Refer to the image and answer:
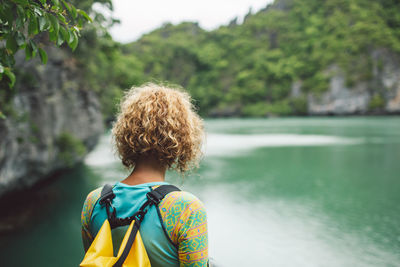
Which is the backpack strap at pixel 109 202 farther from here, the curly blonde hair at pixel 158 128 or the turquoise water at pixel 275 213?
the turquoise water at pixel 275 213

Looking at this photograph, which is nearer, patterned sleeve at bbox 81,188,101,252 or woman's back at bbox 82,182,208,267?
woman's back at bbox 82,182,208,267

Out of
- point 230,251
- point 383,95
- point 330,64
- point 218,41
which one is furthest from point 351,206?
point 218,41

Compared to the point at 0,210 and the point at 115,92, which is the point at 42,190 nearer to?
the point at 0,210

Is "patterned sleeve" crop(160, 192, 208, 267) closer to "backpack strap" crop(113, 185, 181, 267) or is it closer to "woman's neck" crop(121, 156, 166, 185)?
"backpack strap" crop(113, 185, 181, 267)

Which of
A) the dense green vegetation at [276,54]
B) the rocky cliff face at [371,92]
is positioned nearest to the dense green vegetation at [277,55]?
the dense green vegetation at [276,54]

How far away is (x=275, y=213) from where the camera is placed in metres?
5.99

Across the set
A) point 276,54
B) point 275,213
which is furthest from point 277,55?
point 275,213

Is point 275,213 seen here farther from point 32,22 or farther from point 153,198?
point 32,22

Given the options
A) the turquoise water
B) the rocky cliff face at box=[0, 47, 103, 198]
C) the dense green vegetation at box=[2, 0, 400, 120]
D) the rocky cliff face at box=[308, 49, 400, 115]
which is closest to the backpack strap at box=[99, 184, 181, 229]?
the turquoise water

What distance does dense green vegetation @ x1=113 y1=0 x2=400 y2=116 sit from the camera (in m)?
39.0

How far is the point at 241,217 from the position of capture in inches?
233

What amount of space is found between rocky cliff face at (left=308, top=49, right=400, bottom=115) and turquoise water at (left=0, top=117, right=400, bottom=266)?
26.2 meters

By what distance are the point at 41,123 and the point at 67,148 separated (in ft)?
3.99

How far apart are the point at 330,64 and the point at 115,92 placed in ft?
129
